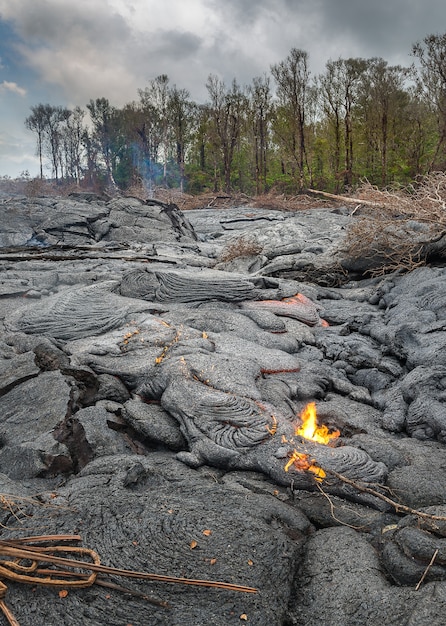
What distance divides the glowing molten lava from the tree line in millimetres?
18534

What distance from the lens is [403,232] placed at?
934cm

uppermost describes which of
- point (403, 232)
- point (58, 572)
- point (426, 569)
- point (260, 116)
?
point (260, 116)

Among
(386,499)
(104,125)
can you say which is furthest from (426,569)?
(104,125)

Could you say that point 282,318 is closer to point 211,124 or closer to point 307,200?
point 307,200

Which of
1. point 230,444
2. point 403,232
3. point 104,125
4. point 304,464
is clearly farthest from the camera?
point 104,125

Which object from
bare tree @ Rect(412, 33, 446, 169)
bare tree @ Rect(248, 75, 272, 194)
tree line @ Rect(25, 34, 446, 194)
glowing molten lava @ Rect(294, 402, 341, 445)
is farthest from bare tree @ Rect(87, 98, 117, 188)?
glowing molten lava @ Rect(294, 402, 341, 445)

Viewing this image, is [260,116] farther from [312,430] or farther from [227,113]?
[312,430]

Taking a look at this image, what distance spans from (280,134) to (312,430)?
33.5 metres

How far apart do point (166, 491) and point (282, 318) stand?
4253 mm

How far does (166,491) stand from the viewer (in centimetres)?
324

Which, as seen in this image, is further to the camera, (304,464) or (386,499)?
(304,464)

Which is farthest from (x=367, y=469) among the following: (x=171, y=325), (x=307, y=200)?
(x=307, y=200)

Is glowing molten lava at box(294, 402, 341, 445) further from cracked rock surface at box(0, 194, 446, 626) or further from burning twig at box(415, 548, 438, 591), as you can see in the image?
burning twig at box(415, 548, 438, 591)

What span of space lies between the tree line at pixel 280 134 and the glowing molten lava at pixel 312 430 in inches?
730
